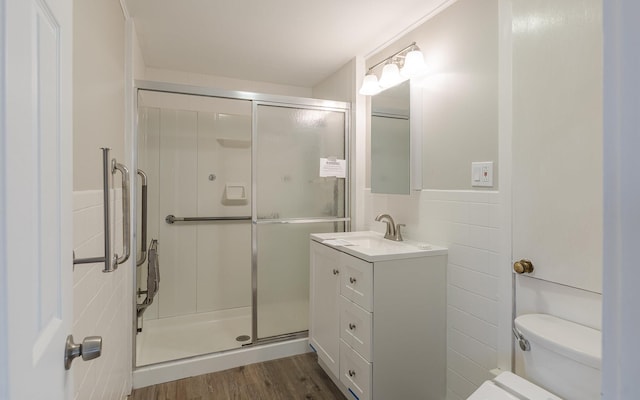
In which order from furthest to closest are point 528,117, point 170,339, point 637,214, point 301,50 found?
point 170,339 < point 301,50 < point 528,117 < point 637,214

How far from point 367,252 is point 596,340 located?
919mm

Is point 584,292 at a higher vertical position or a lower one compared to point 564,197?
lower

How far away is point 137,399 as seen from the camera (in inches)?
75.0

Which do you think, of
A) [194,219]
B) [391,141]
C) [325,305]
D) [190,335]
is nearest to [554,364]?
[325,305]

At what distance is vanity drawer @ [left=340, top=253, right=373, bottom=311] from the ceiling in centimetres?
145

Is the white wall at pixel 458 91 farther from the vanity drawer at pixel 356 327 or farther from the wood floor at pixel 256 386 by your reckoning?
the wood floor at pixel 256 386

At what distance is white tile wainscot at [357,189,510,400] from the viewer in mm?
1517

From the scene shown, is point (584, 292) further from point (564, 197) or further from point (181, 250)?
point (181, 250)

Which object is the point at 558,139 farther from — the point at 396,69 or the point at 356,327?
the point at 356,327

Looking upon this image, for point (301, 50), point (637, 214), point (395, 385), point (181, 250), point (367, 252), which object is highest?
point (301, 50)

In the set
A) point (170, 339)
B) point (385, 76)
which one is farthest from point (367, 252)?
point (170, 339)

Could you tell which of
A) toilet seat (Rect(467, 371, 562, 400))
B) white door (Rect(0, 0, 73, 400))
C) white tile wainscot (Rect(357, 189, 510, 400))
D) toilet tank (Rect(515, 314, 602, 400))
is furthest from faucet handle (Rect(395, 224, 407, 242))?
white door (Rect(0, 0, 73, 400))

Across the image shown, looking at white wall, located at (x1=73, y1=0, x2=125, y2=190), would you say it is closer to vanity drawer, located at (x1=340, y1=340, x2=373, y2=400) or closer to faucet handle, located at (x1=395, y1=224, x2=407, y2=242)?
vanity drawer, located at (x1=340, y1=340, x2=373, y2=400)

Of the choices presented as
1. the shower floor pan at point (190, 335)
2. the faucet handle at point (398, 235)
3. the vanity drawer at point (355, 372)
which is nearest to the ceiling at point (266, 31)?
the faucet handle at point (398, 235)
